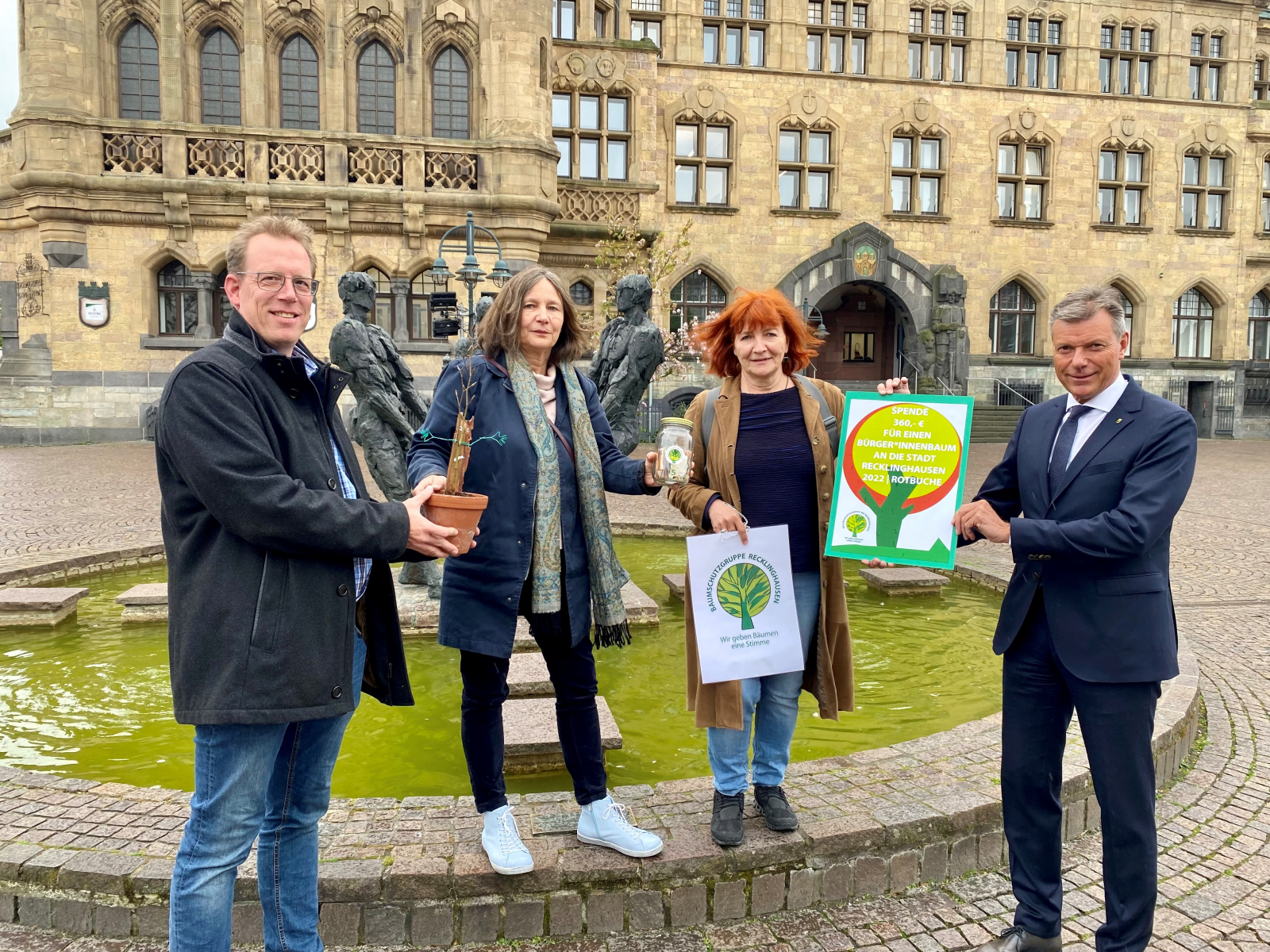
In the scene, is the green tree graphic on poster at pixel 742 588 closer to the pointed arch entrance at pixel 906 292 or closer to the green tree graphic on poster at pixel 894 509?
the green tree graphic on poster at pixel 894 509

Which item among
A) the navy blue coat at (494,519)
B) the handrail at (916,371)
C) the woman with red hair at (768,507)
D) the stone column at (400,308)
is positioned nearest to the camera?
the navy blue coat at (494,519)

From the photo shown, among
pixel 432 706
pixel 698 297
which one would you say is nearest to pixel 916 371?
pixel 698 297

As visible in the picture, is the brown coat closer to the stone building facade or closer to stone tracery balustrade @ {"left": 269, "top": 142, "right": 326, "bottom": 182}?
the stone building facade

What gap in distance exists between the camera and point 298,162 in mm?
20188

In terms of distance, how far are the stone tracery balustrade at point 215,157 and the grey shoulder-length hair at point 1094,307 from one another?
20.9 meters

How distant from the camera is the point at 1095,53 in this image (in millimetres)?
26688

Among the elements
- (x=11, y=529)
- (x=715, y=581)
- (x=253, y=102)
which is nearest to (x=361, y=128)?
(x=253, y=102)

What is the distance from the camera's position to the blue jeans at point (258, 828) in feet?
7.11

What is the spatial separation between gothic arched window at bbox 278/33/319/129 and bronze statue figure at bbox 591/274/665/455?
17246mm

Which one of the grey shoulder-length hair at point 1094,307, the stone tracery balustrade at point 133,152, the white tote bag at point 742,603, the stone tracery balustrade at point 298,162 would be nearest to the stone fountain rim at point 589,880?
the white tote bag at point 742,603

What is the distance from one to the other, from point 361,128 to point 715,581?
68.7 feet

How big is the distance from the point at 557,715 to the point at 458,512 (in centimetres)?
99

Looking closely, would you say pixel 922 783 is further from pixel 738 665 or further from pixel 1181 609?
pixel 1181 609

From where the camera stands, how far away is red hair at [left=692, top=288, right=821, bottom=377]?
3.22 meters
